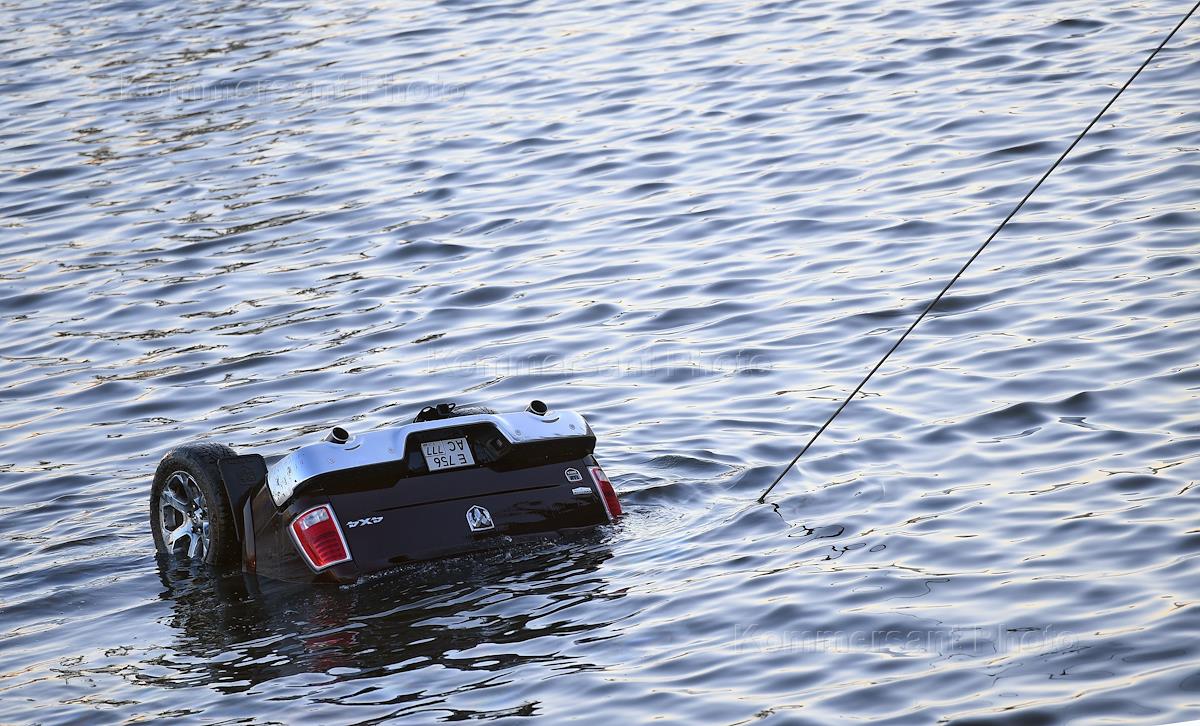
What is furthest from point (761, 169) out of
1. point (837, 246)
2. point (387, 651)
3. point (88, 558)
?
point (387, 651)

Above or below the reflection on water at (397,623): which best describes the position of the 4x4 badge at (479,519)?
above

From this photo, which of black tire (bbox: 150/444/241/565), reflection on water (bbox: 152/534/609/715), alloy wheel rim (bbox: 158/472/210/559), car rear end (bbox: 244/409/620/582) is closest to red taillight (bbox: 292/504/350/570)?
car rear end (bbox: 244/409/620/582)

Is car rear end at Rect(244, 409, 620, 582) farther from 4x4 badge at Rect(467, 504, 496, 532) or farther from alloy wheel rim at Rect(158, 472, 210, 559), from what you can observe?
alloy wheel rim at Rect(158, 472, 210, 559)

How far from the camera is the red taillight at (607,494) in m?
8.66

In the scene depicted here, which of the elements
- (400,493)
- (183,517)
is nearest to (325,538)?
(400,493)

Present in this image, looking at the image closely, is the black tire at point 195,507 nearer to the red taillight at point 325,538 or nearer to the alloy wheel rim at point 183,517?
the alloy wheel rim at point 183,517

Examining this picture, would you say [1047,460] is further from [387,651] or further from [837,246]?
[837,246]

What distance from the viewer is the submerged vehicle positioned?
8055 millimetres

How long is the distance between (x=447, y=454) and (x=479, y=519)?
349mm

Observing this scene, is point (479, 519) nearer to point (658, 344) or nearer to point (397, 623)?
point (397, 623)

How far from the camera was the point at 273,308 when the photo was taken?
48.6ft

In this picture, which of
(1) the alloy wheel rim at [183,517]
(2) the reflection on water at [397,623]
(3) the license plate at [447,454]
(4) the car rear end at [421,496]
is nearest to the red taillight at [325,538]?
(4) the car rear end at [421,496]

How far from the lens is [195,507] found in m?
9.01

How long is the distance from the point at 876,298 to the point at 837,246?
1634mm
